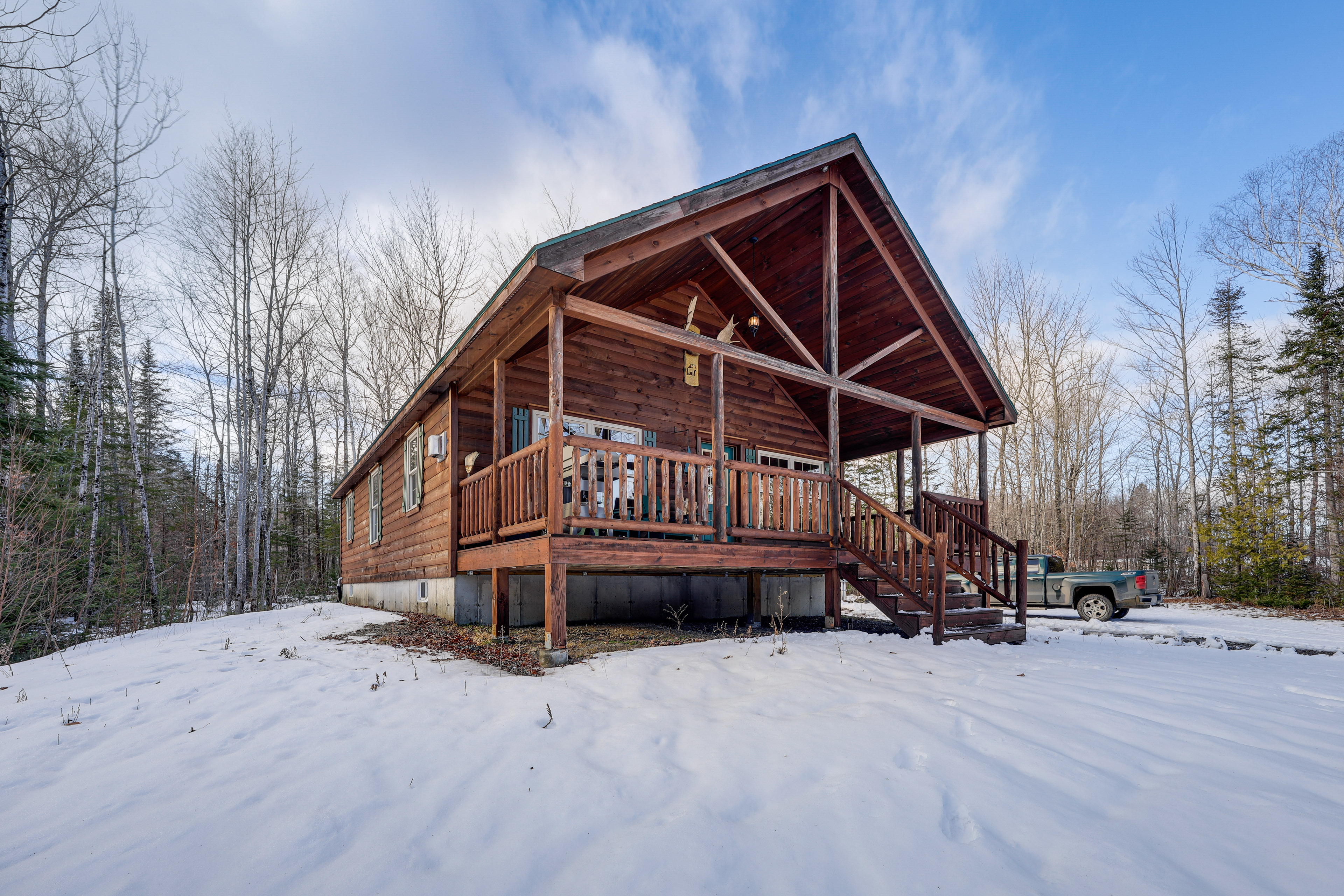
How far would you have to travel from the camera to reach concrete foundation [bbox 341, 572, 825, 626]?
837 cm

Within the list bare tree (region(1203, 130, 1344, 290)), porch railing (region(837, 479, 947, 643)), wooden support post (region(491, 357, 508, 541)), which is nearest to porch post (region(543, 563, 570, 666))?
wooden support post (region(491, 357, 508, 541))

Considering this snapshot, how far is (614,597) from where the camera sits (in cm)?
912

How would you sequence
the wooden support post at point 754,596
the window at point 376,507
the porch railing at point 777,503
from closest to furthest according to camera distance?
1. the porch railing at point 777,503
2. the wooden support post at point 754,596
3. the window at point 376,507

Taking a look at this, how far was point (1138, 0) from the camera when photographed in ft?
41.8

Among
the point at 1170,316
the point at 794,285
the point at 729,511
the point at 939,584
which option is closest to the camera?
the point at 939,584

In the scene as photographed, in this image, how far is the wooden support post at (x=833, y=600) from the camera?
823 centimetres

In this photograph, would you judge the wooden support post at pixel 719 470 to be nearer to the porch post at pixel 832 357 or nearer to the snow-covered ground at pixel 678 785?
the porch post at pixel 832 357

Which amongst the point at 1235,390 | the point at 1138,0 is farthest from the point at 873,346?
the point at 1235,390

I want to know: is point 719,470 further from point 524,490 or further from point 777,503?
point 524,490

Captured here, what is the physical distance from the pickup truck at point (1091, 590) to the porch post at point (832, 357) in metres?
5.96

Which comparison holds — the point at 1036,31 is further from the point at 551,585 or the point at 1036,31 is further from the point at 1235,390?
the point at 551,585

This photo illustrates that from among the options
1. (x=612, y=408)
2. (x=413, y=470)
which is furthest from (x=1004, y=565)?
(x=413, y=470)

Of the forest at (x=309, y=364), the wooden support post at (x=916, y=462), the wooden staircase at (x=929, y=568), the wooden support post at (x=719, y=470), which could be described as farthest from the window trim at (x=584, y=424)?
the forest at (x=309, y=364)

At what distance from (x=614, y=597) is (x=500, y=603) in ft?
7.46
